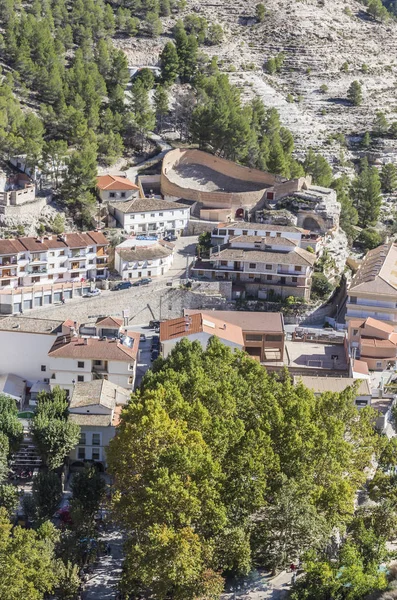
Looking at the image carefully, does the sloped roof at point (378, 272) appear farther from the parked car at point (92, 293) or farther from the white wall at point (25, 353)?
the white wall at point (25, 353)

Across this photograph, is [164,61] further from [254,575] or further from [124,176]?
[254,575]

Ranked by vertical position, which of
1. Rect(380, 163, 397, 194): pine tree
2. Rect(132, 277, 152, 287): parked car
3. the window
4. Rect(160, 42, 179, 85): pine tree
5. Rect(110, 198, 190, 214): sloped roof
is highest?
Rect(160, 42, 179, 85): pine tree

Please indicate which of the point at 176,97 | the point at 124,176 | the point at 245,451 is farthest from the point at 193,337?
the point at 176,97

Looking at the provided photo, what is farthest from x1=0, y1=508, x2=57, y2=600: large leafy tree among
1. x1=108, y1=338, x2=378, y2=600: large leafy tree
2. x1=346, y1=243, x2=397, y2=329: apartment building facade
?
x1=346, y1=243, x2=397, y2=329: apartment building facade

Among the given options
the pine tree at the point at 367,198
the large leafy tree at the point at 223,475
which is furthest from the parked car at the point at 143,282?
the pine tree at the point at 367,198

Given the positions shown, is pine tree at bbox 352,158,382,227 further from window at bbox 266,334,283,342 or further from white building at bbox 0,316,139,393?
white building at bbox 0,316,139,393

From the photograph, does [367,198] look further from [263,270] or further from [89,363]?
[89,363]
